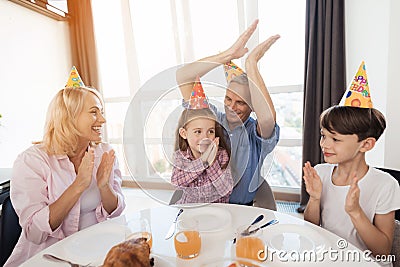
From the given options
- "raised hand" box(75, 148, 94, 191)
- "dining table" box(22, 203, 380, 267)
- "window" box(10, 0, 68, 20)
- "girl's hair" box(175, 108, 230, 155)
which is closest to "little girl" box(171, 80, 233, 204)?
"girl's hair" box(175, 108, 230, 155)

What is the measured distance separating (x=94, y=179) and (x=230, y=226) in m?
0.65

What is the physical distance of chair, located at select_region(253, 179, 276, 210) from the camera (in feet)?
4.44

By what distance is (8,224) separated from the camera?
105 cm

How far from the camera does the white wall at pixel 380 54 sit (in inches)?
72.1

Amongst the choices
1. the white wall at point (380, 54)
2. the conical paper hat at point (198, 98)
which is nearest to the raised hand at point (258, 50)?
the conical paper hat at point (198, 98)

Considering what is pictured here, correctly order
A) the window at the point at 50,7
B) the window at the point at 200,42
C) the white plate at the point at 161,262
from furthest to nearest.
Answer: the window at the point at 200,42
the window at the point at 50,7
the white plate at the point at 161,262

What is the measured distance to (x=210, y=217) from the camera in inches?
40.0

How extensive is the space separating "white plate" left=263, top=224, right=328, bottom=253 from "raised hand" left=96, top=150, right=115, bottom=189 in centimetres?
69

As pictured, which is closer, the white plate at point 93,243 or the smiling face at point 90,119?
the white plate at point 93,243

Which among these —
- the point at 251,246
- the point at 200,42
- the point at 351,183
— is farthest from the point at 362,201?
the point at 200,42

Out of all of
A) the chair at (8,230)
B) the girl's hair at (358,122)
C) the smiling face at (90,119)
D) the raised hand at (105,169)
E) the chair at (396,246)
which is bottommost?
the chair at (396,246)

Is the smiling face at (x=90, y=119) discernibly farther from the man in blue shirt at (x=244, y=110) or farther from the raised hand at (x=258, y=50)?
the raised hand at (x=258, y=50)

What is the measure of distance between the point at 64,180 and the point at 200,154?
0.61 meters

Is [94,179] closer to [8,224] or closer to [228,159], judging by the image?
[8,224]
